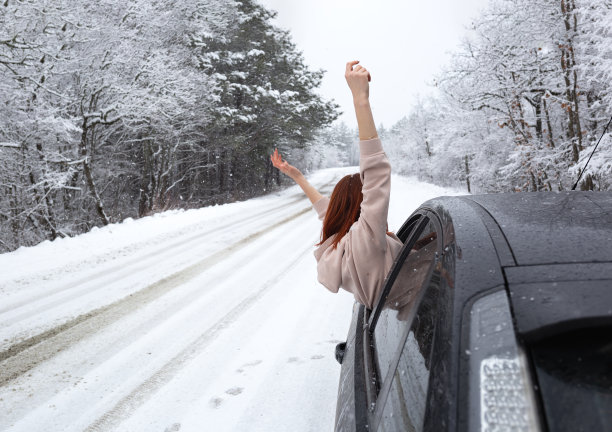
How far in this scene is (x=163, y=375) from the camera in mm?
3254

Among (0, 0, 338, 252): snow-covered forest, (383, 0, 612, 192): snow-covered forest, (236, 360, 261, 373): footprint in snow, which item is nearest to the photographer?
(236, 360, 261, 373): footprint in snow

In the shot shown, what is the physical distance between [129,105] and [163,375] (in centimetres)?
1120

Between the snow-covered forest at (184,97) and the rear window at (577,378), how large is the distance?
31.9 ft

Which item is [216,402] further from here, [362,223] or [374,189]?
[374,189]

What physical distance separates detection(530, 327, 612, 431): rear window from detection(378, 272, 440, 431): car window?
272mm

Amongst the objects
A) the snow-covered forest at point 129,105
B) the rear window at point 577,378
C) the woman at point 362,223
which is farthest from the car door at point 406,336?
the snow-covered forest at point 129,105

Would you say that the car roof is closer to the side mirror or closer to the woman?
the woman

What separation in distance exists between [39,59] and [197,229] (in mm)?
6202

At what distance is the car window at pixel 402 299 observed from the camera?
1309 millimetres

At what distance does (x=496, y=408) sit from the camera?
62cm

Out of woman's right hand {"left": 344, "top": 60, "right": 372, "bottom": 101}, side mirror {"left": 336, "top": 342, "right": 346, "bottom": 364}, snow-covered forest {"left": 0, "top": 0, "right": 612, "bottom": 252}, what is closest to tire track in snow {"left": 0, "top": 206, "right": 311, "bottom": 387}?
side mirror {"left": 336, "top": 342, "right": 346, "bottom": 364}

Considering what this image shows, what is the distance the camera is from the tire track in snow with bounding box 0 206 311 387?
3.46 metres

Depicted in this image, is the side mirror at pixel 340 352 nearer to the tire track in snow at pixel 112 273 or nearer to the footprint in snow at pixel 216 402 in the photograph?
the footprint in snow at pixel 216 402

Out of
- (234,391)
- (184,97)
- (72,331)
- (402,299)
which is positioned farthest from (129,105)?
(402,299)
